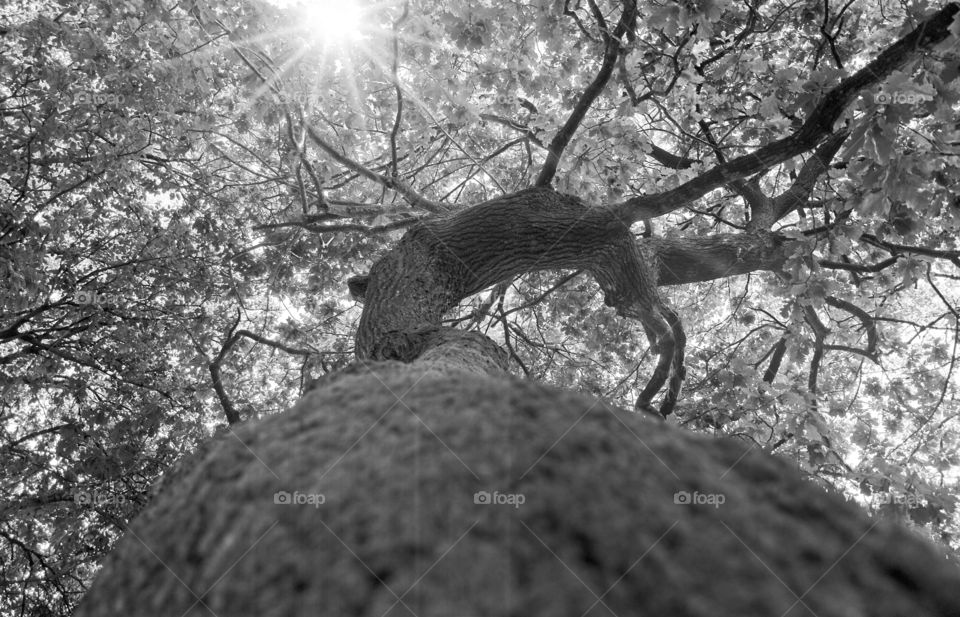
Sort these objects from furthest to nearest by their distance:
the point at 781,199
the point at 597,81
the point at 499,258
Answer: the point at 781,199 → the point at 597,81 → the point at 499,258

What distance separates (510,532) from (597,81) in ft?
11.4

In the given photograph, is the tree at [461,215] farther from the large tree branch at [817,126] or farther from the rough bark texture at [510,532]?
the rough bark texture at [510,532]

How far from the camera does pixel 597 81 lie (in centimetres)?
353

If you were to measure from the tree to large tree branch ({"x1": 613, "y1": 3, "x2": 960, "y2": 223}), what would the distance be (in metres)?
0.01

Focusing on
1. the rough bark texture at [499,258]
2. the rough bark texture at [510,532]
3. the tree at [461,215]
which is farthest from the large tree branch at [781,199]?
the rough bark texture at [510,532]

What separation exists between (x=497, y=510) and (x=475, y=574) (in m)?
0.10

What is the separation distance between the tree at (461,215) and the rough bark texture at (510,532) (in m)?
1.18

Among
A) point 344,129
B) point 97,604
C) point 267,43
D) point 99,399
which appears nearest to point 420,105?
point 344,129

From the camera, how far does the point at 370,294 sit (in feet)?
9.99

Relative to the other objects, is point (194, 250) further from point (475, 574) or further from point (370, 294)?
point (475, 574)

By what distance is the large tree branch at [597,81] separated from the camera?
3436 mm

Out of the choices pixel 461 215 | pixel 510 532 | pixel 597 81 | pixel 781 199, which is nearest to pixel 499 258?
pixel 461 215

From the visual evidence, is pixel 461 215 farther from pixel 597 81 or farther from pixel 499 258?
pixel 597 81

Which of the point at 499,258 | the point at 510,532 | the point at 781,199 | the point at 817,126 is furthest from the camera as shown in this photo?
the point at 781,199
